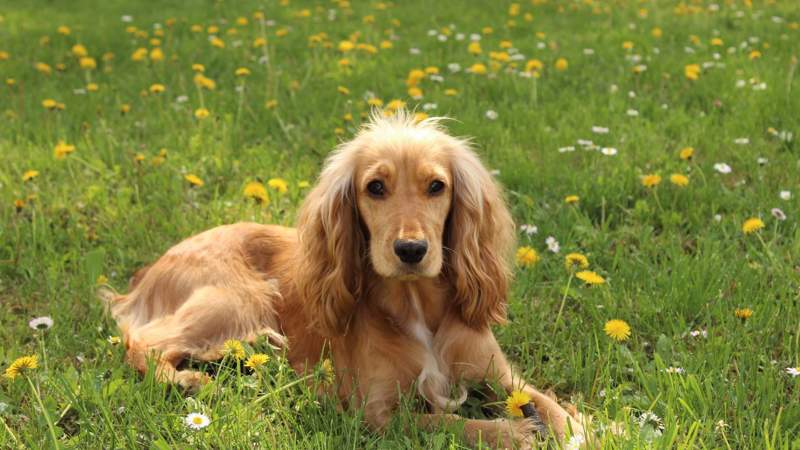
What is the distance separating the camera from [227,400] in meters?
2.66

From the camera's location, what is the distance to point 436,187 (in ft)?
8.77

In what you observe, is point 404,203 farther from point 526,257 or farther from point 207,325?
point 207,325

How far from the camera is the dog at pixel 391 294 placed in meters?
2.58

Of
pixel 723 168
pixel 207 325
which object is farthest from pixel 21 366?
pixel 723 168

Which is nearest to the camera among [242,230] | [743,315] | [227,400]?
[227,400]

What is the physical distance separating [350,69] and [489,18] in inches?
85.7

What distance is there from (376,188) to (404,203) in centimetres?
13

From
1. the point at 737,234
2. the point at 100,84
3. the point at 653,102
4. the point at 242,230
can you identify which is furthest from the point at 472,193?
the point at 100,84

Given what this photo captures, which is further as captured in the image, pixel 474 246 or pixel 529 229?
pixel 529 229

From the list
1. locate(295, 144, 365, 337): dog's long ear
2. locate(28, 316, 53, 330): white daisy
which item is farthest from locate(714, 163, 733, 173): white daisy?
locate(28, 316, 53, 330): white daisy

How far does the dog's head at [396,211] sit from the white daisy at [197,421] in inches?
22.2

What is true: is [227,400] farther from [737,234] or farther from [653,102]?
[653,102]

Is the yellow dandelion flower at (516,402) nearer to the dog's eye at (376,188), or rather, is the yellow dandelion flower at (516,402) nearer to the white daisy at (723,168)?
the dog's eye at (376,188)

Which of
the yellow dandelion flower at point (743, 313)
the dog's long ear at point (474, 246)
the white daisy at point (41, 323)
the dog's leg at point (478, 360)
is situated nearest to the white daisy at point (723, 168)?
the yellow dandelion flower at point (743, 313)
